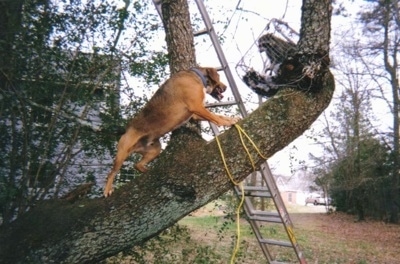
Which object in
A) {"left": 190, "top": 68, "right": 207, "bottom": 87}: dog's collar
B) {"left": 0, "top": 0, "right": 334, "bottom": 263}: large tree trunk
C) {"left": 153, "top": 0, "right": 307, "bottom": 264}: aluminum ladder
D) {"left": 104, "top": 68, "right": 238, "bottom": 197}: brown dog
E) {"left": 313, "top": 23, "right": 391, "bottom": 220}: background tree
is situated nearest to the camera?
{"left": 0, "top": 0, "right": 334, "bottom": 263}: large tree trunk

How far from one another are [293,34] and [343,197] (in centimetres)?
2460

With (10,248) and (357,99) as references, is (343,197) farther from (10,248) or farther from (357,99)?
(10,248)

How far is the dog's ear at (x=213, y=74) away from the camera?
4.26m

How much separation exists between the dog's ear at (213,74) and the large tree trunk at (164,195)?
0.73 meters

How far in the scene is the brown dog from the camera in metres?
3.87

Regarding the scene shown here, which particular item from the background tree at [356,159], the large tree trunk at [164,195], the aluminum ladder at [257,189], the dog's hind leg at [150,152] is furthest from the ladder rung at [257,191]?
the background tree at [356,159]

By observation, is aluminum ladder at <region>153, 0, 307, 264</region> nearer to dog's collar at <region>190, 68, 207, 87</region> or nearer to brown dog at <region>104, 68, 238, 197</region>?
brown dog at <region>104, 68, 238, 197</region>

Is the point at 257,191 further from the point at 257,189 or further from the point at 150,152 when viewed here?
the point at 150,152

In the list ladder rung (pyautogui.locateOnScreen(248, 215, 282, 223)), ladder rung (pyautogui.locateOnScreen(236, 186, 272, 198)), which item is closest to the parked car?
ladder rung (pyautogui.locateOnScreen(248, 215, 282, 223))

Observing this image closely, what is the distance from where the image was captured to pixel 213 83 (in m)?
4.33

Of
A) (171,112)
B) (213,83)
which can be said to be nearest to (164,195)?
(171,112)

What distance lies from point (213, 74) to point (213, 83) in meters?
0.09

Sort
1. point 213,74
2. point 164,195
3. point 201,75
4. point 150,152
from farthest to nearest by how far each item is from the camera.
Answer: point 150,152
point 213,74
point 201,75
point 164,195

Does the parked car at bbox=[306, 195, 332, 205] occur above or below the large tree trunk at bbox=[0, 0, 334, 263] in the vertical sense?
above
